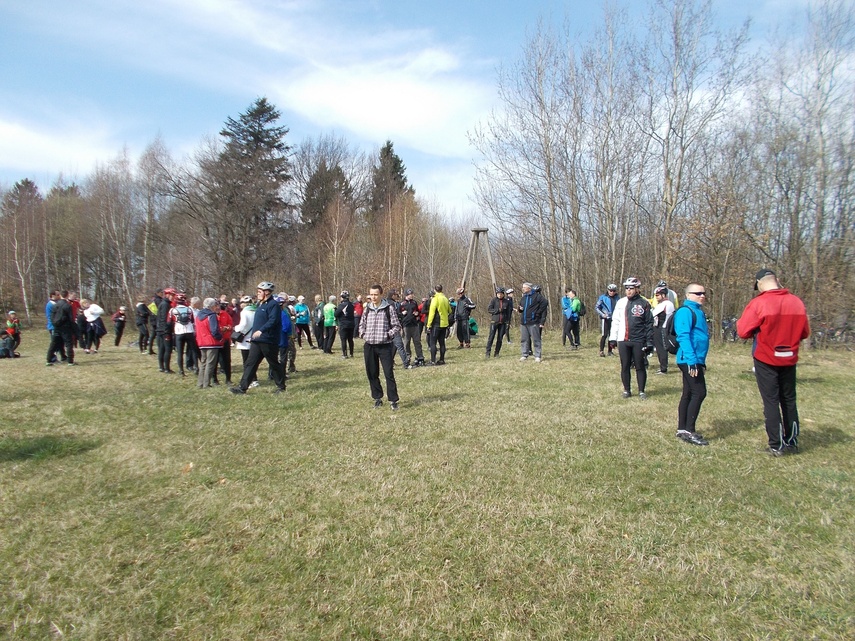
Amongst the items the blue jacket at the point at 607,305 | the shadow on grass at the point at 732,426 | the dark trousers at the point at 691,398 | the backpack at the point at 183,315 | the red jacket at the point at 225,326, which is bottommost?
Result: the shadow on grass at the point at 732,426

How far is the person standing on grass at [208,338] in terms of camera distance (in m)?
9.83

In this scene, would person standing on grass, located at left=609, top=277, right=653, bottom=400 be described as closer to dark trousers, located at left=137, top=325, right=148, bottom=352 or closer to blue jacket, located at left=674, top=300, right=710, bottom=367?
blue jacket, located at left=674, top=300, right=710, bottom=367

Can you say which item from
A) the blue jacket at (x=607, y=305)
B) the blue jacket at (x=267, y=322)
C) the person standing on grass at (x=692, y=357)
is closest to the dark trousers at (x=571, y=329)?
the blue jacket at (x=607, y=305)

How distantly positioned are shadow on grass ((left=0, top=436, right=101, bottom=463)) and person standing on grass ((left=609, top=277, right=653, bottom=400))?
7.92m

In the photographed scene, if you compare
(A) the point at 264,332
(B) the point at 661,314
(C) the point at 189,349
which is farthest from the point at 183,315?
(B) the point at 661,314

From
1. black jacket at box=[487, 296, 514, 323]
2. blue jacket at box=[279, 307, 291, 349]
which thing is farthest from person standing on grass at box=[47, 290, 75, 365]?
black jacket at box=[487, 296, 514, 323]

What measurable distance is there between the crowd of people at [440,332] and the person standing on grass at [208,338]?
20 mm

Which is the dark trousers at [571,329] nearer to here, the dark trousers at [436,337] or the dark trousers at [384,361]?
the dark trousers at [436,337]

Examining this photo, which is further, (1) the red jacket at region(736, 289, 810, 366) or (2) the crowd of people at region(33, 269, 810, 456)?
(2) the crowd of people at region(33, 269, 810, 456)

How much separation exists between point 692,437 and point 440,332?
7.82 metres

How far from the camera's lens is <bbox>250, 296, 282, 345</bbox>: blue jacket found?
8.98 metres

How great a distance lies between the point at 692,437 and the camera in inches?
241

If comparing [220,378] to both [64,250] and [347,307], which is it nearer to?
[347,307]

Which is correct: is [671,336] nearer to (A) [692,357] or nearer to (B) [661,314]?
(A) [692,357]
